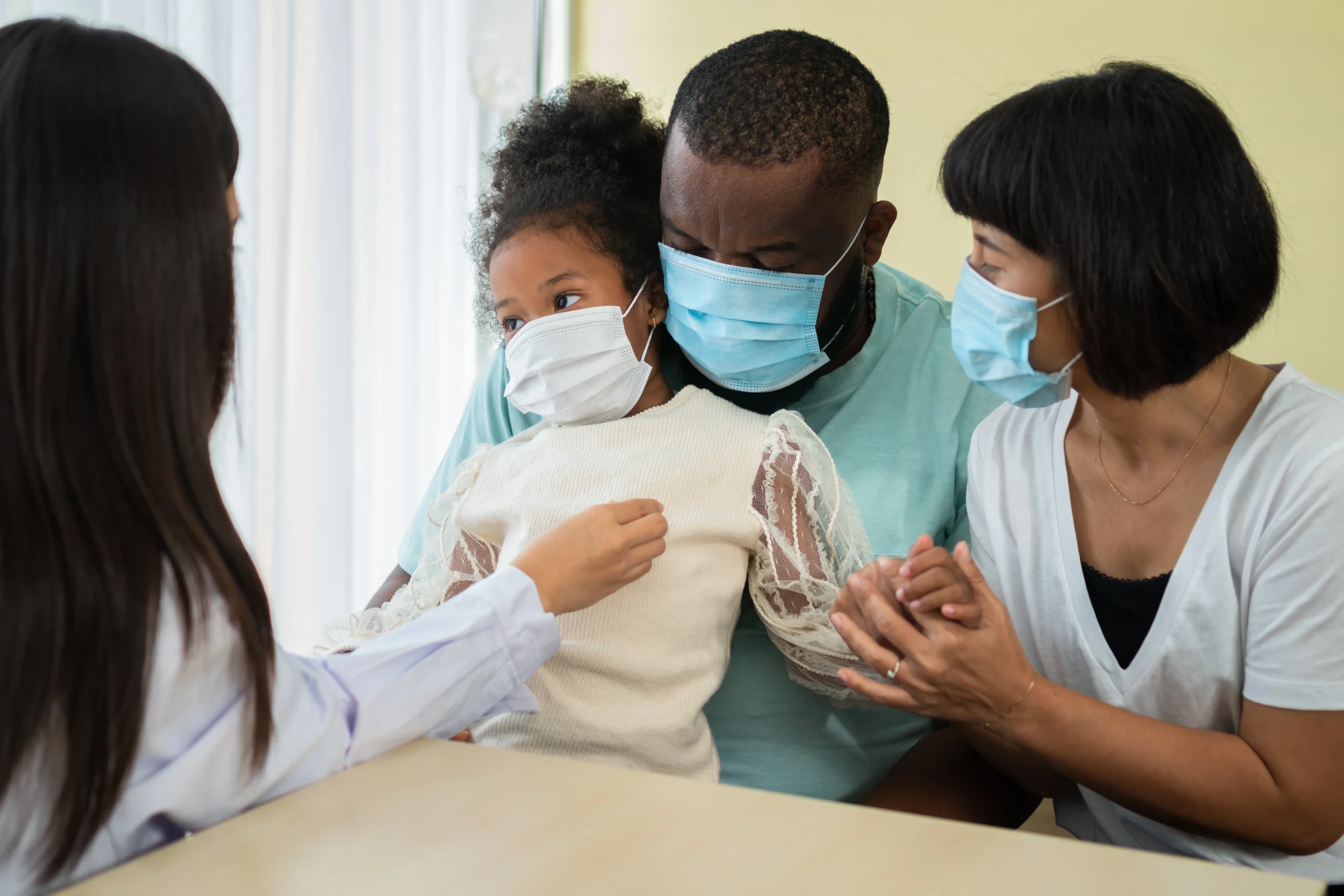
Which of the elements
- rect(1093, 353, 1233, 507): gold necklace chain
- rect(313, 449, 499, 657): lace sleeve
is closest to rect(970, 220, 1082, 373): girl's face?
rect(1093, 353, 1233, 507): gold necklace chain

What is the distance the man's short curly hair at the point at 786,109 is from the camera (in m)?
1.38

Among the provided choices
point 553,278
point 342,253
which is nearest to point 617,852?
point 553,278

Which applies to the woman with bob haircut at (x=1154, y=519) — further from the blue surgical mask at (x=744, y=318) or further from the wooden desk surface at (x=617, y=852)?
the wooden desk surface at (x=617, y=852)

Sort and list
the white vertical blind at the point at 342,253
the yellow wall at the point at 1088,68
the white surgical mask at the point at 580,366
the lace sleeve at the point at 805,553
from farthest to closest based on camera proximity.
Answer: the yellow wall at the point at 1088,68, the white vertical blind at the point at 342,253, the white surgical mask at the point at 580,366, the lace sleeve at the point at 805,553

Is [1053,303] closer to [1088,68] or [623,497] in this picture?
[623,497]

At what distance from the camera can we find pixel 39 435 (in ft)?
2.41

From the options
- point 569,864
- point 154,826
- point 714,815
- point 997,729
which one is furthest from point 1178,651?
point 154,826

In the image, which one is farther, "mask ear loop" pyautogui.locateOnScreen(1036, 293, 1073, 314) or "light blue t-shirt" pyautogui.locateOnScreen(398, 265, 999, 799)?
"light blue t-shirt" pyautogui.locateOnScreen(398, 265, 999, 799)

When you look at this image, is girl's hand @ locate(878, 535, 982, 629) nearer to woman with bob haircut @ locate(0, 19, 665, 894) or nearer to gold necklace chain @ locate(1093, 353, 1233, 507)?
gold necklace chain @ locate(1093, 353, 1233, 507)

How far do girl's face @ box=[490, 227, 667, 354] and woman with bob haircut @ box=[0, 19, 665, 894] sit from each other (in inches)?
21.4

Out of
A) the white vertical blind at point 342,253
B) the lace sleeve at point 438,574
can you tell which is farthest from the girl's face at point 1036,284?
the white vertical blind at point 342,253

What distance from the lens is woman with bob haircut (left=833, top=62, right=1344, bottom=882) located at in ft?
3.49

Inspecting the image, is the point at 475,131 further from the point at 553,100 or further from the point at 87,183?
the point at 87,183

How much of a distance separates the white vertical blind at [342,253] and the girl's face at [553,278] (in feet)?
2.46
